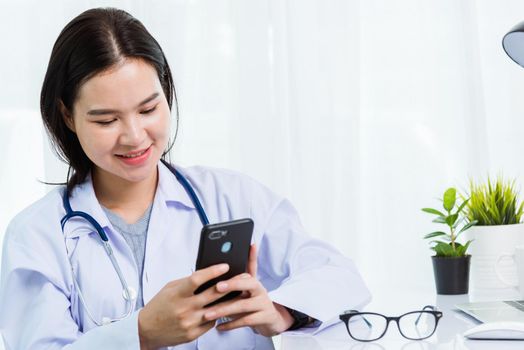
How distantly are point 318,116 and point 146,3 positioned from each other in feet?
2.14

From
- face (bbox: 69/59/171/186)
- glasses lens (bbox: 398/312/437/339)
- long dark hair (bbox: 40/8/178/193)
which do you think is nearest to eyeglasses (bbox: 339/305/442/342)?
glasses lens (bbox: 398/312/437/339)

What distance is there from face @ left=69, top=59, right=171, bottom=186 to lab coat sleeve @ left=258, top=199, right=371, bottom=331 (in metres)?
0.29

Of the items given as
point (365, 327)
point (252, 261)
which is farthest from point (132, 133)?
point (365, 327)

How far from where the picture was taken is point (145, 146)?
4.61 ft

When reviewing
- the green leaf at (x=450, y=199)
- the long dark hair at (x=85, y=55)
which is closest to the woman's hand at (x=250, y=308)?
the long dark hair at (x=85, y=55)

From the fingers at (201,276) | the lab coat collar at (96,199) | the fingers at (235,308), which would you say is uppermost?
the lab coat collar at (96,199)

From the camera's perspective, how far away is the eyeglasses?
126 cm

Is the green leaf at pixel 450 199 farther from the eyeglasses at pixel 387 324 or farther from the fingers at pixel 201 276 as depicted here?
the fingers at pixel 201 276

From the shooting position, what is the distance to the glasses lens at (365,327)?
1274 mm

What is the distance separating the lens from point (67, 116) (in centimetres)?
150

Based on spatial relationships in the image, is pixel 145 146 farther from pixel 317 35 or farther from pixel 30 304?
pixel 317 35

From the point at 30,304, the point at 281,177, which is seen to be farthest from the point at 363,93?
the point at 30,304

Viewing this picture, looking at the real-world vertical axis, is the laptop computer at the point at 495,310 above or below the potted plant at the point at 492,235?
below

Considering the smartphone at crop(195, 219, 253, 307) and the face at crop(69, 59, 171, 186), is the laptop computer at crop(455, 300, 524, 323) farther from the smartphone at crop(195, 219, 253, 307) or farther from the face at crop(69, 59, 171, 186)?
the face at crop(69, 59, 171, 186)
